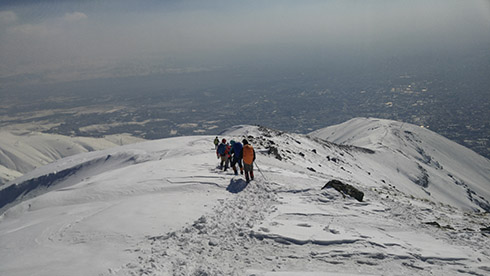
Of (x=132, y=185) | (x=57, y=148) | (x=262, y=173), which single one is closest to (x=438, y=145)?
(x=262, y=173)

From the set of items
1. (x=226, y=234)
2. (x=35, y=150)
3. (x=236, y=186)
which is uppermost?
(x=226, y=234)

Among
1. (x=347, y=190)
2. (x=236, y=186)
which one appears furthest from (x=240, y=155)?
(x=347, y=190)

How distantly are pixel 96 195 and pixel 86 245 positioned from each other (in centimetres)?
657

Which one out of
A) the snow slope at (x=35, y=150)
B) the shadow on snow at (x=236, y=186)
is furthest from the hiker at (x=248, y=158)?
the snow slope at (x=35, y=150)

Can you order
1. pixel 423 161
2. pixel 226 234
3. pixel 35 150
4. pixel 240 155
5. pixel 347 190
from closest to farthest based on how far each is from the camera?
pixel 226 234
pixel 347 190
pixel 240 155
pixel 423 161
pixel 35 150

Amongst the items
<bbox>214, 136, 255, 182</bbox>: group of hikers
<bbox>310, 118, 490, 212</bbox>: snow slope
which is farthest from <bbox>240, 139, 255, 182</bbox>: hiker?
<bbox>310, 118, 490, 212</bbox>: snow slope

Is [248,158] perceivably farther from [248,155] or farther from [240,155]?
[240,155]

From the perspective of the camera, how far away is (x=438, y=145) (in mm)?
96438

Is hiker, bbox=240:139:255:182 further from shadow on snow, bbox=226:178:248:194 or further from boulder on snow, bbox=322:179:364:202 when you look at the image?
boulder on snow, bbox=322:179:364:202

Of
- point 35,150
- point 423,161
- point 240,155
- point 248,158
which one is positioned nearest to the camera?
point 248,158

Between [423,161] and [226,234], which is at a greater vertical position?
[226,234]

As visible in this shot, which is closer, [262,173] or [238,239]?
[238,239]

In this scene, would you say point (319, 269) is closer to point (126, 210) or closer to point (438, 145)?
point (126, 210)

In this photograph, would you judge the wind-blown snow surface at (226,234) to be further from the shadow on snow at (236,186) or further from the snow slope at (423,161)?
the snow slope at (423,161)
